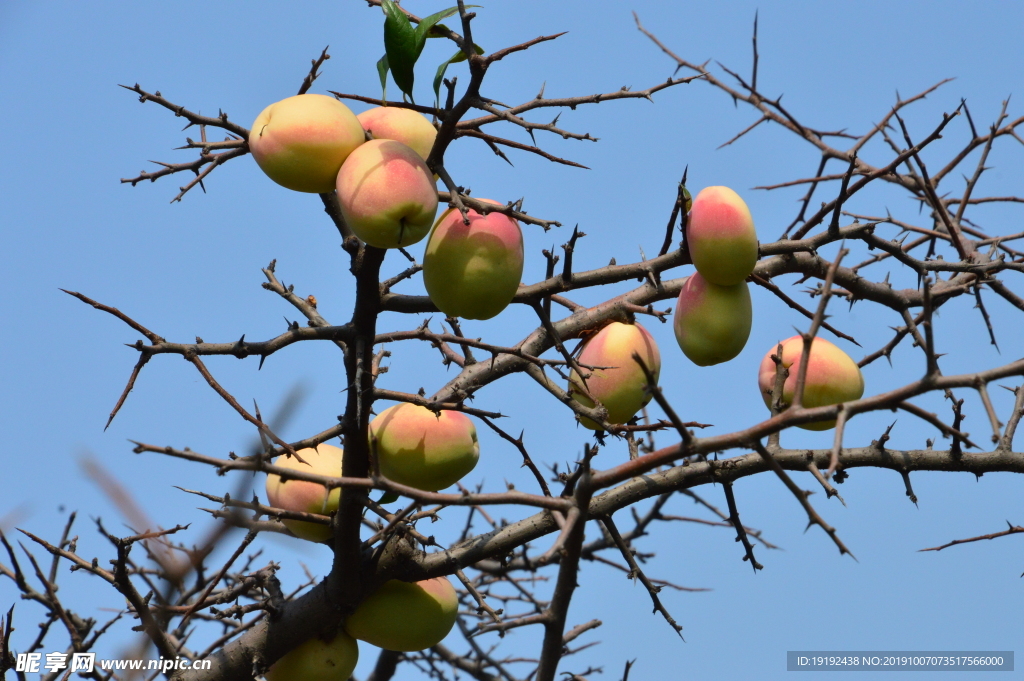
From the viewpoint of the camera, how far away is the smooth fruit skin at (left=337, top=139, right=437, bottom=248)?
1646 mm

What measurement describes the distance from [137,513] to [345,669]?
6.97ft

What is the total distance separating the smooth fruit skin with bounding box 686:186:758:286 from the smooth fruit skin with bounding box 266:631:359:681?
154 cm

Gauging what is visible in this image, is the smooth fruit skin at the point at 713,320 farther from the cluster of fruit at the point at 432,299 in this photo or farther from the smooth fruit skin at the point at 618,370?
the smooth fruit skin at the point at 618,370

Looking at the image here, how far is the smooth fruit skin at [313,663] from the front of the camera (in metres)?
2.46

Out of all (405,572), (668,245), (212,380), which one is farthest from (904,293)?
(212,380)

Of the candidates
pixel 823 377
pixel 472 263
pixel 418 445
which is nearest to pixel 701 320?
pixel 823 377

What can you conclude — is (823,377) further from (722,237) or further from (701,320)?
(722,237)

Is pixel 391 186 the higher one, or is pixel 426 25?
pixel 426 25

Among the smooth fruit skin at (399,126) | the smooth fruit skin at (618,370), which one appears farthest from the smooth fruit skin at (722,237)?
the smooth fruit skin at (399,126)

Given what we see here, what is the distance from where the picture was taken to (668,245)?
7.57 feet

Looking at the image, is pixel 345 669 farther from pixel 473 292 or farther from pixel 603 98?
pixel 603 98

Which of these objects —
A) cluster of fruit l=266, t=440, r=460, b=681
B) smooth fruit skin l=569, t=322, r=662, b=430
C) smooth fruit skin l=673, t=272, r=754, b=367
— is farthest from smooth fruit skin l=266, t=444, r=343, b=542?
smooth fruit skin l=673, t=272, r=754, b=367

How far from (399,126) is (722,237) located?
84 centimetres

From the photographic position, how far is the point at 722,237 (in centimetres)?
208
